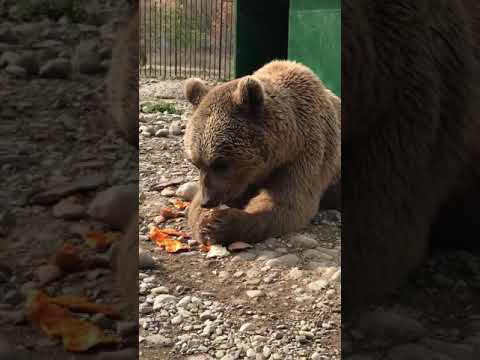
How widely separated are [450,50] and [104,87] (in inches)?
39.1

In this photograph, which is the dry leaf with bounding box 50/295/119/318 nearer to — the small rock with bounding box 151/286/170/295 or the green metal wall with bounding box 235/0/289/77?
the small rock with bounding box 151/286/170/295

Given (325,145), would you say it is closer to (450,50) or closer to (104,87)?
(450,50)

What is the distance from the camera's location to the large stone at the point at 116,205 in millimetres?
1321

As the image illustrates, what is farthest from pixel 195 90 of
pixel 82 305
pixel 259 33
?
pixel 82 305

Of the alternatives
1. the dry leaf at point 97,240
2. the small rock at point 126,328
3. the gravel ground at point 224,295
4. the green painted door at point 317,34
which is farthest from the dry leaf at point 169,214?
the green painted door at point 317,34

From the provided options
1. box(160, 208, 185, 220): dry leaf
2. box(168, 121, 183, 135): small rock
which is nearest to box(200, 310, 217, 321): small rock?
box(160, 208, 185, 220): dry leaf

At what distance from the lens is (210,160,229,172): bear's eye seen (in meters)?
1.58

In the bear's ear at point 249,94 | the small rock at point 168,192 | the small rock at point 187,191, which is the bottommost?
the small rock at point 187,191

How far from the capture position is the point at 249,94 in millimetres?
1483

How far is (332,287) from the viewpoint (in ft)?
4.58

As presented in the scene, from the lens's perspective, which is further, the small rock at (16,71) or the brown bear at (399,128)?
the brown bear at (399,128)

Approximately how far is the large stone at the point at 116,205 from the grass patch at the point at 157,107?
19 cm

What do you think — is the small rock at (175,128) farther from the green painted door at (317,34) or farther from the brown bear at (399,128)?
the brown bear at (399,128)

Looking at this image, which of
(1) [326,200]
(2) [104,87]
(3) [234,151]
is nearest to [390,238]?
(1) [326,200]
